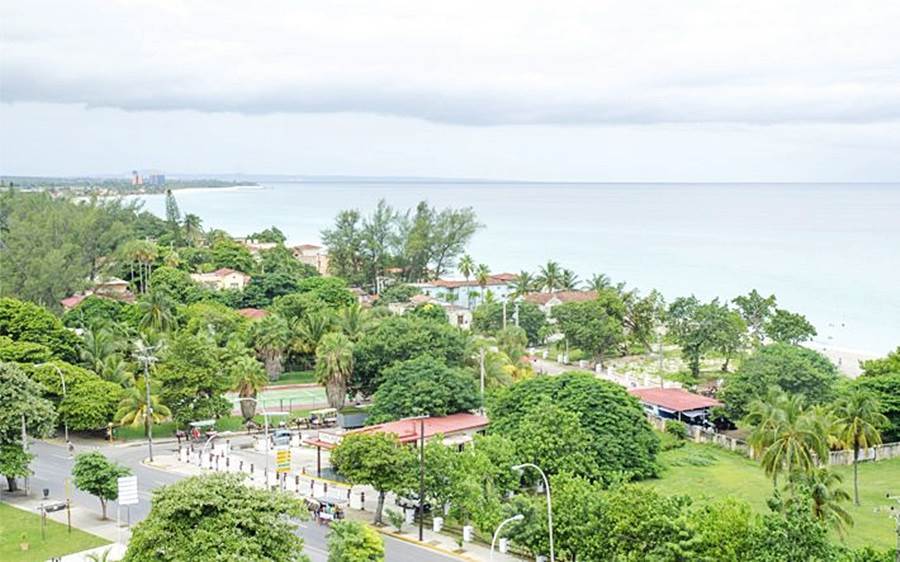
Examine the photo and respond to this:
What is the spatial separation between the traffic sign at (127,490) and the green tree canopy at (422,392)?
1699 cm

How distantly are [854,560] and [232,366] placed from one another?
→ 37.6m

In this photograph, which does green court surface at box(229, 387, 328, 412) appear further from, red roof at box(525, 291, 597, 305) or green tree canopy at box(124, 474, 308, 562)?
green tree canopy at box(124, 474, 308, 562)

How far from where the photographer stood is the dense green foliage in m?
44.3

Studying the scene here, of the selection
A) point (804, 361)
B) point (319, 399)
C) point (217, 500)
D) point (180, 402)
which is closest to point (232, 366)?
point (180, 402)

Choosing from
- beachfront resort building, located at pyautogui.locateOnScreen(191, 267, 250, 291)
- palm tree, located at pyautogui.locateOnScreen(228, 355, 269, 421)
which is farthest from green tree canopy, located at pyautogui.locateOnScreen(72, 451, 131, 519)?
beachfront resort building, located at pyautogui.locateOnScreen(191, 267, 250, 291)

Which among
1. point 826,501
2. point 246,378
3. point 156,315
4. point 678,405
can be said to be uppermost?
point 156,315

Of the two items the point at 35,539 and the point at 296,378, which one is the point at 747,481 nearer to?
the point at 35,539

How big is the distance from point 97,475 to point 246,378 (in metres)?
17.9

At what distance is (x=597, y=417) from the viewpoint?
150 ft

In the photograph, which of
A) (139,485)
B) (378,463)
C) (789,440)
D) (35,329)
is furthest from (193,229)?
(789,440)

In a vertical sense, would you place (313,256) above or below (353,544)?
above

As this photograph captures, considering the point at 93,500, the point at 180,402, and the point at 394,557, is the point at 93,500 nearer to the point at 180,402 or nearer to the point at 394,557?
the point at 180,402

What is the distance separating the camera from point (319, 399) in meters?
65.8

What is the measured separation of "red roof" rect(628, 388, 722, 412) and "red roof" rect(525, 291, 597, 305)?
106 ft
